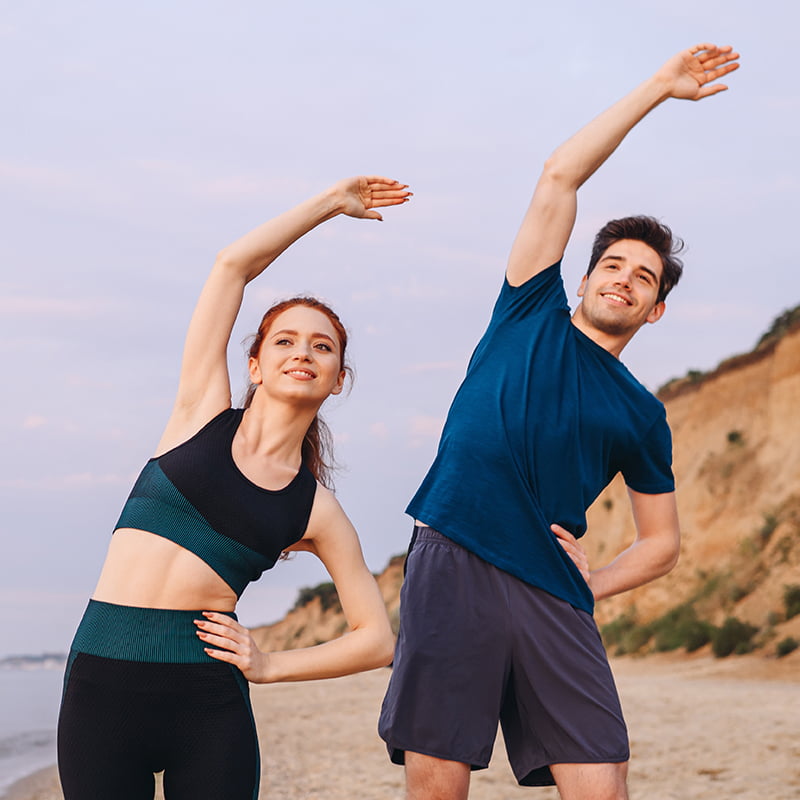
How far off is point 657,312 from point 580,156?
0.68m

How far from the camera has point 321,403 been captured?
288cm

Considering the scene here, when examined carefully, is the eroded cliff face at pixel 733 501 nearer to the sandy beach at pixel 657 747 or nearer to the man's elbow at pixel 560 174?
the sandy beach at pixel 657 747

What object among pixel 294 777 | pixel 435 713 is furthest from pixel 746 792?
pixel 435 713

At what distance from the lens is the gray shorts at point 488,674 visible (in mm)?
3158

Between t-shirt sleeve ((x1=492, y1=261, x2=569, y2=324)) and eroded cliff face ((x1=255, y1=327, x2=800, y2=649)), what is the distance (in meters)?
18.0

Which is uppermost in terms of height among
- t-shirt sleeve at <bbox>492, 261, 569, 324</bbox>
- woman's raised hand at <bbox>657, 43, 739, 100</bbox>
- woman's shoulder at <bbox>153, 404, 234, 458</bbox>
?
woman's raised hand at <bbox>657, 43, 739, 100</bbox>

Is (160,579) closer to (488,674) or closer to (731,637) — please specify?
(488,674)

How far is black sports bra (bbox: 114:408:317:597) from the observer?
2602mm

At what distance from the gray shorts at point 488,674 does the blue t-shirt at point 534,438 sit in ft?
0.28

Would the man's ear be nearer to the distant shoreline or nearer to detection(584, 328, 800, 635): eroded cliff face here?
the distant shoreline

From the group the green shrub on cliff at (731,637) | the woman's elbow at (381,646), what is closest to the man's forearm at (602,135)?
the woman's elbow at (381,646)

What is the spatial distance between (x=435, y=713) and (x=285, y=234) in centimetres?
146

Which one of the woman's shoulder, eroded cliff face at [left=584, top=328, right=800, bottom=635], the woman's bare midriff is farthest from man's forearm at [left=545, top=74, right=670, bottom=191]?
eroded cliff face at [left=584, top=328, right=800, bottom=635]

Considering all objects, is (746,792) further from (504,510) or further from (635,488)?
(504,510)
